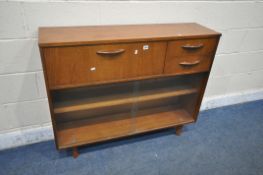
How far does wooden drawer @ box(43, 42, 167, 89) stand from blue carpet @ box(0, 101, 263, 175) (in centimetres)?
72

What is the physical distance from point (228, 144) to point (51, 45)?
1.71m

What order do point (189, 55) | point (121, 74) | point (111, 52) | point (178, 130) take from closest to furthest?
point (111, 52) → point (121, 74) → point (189, 55) → point (178, 130)

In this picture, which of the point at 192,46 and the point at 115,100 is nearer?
the point at 192,46

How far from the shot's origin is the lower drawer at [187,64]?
4.86 ft

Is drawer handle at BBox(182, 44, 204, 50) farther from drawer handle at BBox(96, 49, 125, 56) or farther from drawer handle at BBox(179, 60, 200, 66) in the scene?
drawer handle at BBox(96, 49, 125, 56)

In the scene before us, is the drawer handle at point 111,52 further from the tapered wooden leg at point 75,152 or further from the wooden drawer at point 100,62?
A: the tapered wooden leg at point 75,152

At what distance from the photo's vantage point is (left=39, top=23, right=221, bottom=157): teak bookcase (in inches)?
49.0

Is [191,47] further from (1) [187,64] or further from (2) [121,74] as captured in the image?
(2) [121,74]

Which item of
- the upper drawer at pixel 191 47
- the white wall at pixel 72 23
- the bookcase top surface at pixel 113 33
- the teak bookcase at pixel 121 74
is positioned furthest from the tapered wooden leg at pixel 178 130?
the bookcase top surface at pixel 113 33

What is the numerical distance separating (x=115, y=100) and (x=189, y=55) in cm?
62

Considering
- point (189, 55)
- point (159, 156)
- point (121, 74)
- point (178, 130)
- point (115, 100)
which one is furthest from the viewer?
point (178, 130)

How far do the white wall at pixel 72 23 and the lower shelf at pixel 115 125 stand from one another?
28 centimetres

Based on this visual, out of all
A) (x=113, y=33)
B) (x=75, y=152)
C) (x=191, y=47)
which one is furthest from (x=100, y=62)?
(x=75, y=152)

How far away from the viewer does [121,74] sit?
1.39 m
